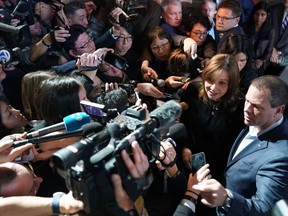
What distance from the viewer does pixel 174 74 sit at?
2734 millimetres

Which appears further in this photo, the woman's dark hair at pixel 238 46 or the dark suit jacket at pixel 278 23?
the dark suit jacket at pixel 278 23

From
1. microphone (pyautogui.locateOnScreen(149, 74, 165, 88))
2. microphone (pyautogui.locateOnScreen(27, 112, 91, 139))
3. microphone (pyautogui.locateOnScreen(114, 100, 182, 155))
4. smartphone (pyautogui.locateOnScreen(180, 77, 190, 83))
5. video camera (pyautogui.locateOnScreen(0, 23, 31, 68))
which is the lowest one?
microphone (pyautogui.locateOnScreen(149, 74, 165, 88))

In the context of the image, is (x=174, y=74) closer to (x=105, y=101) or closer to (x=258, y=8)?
(x=105, y=101)

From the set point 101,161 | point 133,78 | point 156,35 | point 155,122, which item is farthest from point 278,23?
point 101,161

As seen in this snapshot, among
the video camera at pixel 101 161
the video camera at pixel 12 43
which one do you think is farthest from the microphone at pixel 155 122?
the video camera at pixel 12 43

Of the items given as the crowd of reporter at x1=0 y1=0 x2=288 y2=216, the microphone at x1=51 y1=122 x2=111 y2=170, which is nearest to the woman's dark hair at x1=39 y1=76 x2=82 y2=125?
the crowd of reporter at x1=0 y1=0 x2=288 y2=216

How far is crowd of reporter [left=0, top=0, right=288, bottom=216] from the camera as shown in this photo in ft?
4.40

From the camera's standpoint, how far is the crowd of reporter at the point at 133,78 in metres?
1.34

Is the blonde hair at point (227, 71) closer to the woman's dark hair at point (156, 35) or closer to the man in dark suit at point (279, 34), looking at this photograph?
the woman's dark hair at point (156, 35)

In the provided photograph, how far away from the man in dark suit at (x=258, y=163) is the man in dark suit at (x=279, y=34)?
6.23 feet

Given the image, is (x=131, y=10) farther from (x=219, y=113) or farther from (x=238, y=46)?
(x=219, y=113)

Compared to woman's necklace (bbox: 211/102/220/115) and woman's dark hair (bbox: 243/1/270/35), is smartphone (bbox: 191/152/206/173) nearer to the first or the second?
woman's necklace (bbox: 211/102/220/115)

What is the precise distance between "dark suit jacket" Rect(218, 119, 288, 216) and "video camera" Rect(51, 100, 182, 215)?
58 centimetres

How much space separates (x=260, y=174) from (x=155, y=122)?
670 mm
